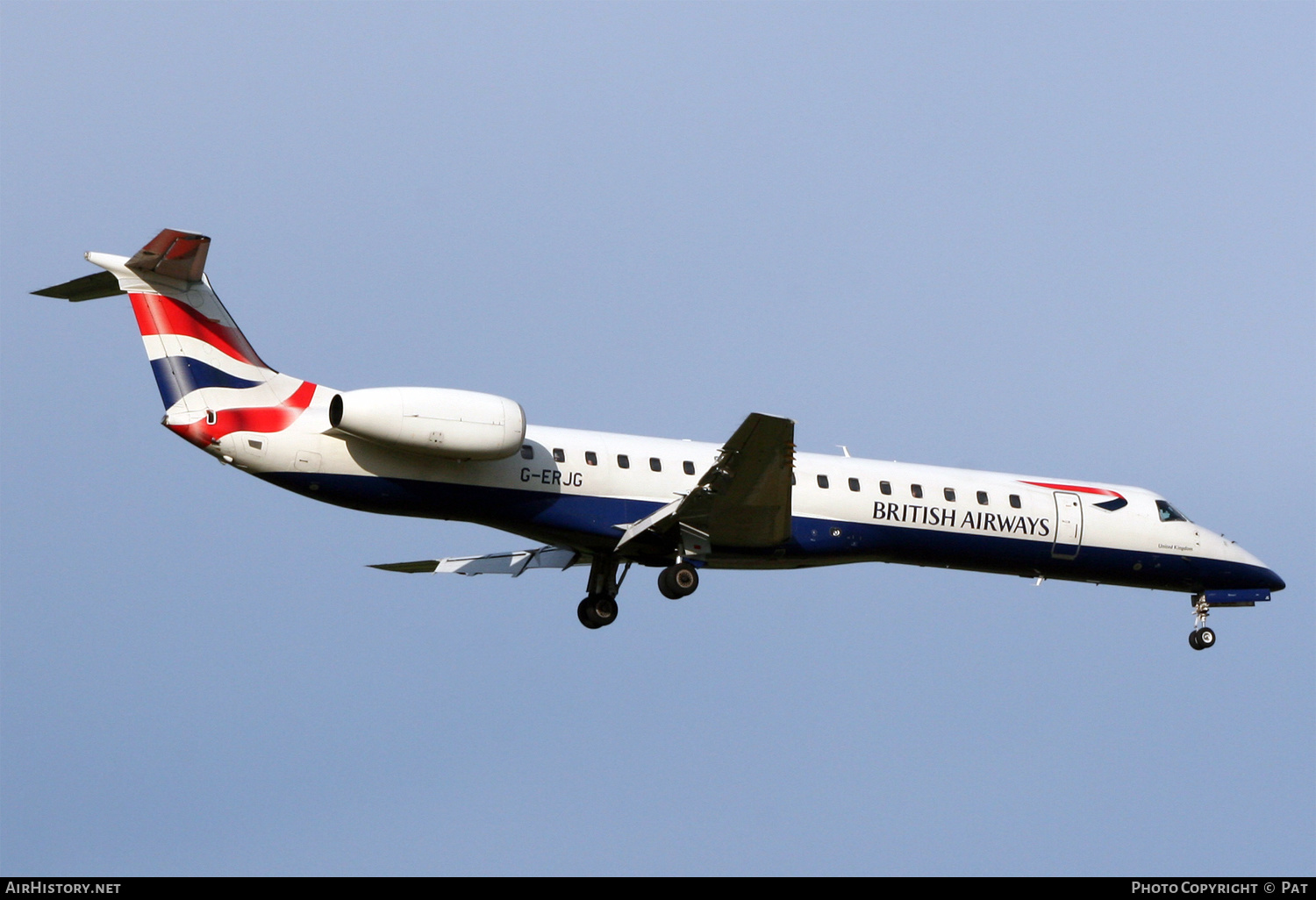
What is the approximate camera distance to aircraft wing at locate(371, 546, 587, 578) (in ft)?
83.1

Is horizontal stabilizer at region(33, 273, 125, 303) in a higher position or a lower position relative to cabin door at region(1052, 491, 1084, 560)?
higher

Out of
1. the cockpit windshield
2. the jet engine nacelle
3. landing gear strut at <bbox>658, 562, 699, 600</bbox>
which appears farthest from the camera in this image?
the cockpit windshield

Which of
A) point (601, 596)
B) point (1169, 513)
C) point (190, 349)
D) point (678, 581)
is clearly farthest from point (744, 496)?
point (1169, 513)

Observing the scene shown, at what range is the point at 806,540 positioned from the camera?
23.1 meters

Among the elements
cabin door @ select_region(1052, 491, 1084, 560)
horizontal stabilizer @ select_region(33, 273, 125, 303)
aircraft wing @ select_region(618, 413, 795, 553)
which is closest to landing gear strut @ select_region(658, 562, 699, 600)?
aircraft wing @ select_region(618, 413, 795, 553)

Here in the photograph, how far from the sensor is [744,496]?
21.5m

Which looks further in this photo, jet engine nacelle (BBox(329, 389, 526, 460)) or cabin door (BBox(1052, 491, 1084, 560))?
cabin door (BBox(1052, 491, 1084, 560))

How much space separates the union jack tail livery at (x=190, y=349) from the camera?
20281mm

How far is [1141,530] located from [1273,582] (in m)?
2.92

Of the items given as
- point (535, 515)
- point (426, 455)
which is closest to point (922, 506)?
point (535, 515)

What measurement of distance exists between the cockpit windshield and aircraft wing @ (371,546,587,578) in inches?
403

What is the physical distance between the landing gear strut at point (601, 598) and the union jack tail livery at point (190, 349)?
18.9 ft

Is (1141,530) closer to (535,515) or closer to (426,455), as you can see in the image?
(535,515)

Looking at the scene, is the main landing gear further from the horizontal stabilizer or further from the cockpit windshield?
the cockpit windshield
